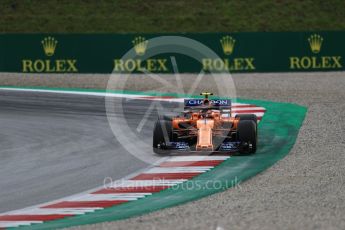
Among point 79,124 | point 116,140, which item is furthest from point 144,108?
point 116,140

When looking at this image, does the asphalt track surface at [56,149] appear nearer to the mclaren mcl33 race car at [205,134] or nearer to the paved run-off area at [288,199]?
the mclaren mcl33 race car at [205,134]

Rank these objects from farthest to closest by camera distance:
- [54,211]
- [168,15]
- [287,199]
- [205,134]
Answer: [168,15]
[205,134]
[287,199]
[54,211]

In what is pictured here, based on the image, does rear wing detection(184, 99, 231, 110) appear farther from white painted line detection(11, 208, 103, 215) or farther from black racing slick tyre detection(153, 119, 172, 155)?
white painted line detection(11, 208, 103, 215)

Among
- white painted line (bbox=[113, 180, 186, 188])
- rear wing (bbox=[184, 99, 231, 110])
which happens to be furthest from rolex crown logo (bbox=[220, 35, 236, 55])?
white painted line (bbox=[113, 180, 186, 188])

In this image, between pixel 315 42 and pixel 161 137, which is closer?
pixel 161 137

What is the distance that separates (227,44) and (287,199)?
23.3m

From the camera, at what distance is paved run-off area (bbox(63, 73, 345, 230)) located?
10.8 m

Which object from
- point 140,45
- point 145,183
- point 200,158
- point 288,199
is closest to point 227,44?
point 140,45

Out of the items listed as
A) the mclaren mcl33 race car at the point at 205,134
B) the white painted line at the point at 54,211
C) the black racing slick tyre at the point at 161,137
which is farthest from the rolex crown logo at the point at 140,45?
the white painted line at the point at 54,211

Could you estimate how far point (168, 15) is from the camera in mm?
43875

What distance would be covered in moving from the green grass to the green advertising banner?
23.7 feet

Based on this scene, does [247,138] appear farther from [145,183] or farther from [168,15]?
[168,15]

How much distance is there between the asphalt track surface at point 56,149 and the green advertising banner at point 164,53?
795cm

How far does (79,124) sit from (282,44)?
15.3 meters
